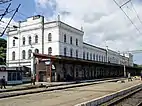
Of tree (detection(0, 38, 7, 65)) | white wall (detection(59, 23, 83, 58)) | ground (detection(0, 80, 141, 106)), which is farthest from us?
tree (detection(0, 38, 7, 65))

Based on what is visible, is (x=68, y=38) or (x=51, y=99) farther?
(x=68, y=38)

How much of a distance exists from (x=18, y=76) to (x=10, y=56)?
Result: 25072 millimetres

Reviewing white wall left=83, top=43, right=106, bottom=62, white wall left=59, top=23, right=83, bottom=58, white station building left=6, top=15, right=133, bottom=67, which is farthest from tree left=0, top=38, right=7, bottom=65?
white wall left=83, top=43, right=106, bottom=62

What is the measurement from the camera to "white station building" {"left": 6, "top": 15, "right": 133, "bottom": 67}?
5319 cm

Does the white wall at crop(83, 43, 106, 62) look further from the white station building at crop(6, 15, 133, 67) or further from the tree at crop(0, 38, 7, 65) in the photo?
the tree at crop(0, 38, 7, 65)

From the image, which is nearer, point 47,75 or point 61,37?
point 47,75

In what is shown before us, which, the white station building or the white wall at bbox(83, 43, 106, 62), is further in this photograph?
the white wall at bbox(83, 43, 106, 62)

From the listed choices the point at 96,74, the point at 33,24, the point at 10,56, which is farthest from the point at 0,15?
the point at 96,74

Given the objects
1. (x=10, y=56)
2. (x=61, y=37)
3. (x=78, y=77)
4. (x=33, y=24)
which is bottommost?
(x=78, y=77)

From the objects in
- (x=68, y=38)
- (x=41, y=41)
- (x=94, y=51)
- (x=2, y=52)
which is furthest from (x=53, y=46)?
(x=94, y=51)

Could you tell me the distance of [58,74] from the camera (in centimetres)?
4422

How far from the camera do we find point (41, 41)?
180 feet

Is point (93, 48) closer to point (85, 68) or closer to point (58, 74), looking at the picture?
point (85, 68)

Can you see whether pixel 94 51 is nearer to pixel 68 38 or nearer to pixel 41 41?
pixel 68 38
